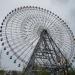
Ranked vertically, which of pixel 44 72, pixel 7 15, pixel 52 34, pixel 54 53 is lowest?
pixel 44 72

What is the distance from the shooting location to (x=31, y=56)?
40750mm

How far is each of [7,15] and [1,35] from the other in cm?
312

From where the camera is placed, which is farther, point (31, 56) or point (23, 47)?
point (31, 56)

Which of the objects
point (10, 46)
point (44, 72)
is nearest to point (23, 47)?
point (10, 46)

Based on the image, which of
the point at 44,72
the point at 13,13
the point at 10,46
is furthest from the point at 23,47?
the point at 44,72

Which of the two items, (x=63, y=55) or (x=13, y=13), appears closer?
(x=13, y=13)

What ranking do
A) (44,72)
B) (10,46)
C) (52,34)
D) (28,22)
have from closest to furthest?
1. (10,46)
2. (28,22)
3. (52,34)
4. (44,72)

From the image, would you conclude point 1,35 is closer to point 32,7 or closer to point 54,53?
point 32,7

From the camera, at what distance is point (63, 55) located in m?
41.7

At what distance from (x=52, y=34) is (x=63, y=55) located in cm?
339

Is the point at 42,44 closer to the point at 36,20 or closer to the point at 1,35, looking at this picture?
the point at 36,20

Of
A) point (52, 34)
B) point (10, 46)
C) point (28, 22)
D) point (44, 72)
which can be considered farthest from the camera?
point (44, 72)

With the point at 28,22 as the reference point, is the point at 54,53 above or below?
below

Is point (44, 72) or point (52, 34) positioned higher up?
point (52, 34)
